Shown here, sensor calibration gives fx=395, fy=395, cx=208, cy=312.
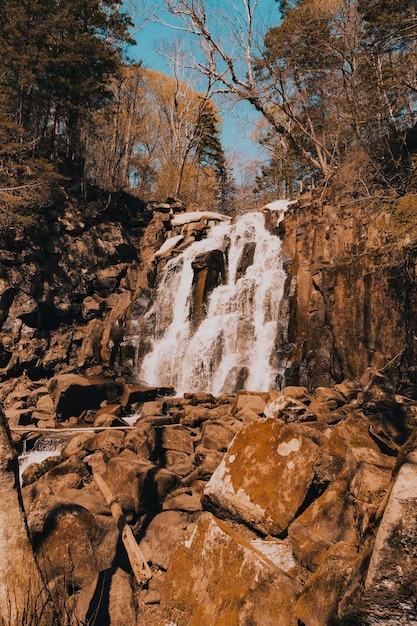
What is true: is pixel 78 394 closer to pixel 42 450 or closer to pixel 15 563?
pixel 42 450

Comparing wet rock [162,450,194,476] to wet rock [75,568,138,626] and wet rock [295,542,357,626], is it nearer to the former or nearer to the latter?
wet rock [75,568,138,626]

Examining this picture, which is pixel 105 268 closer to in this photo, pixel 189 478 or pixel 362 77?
pixel 362 77

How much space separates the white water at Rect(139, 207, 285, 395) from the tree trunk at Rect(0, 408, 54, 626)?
11958 mm

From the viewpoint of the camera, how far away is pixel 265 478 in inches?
204

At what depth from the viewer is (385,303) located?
12.4 m

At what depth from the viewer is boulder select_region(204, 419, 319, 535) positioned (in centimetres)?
498

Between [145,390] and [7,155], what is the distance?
1518cm

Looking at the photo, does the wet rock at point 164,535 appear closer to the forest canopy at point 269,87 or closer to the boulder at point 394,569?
the boulder at point 394,569

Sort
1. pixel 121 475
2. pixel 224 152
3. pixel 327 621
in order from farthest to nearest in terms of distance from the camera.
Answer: pixel 224 152
pixel 121 475
pixel 327 621

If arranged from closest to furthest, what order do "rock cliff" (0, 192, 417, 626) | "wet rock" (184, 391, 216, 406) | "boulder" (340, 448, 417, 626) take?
"boulder" (340, 448, 417, 626)
"rock cliff" (0, 192, 417, 626)
"wet rock" (184, 391, 216, 406)

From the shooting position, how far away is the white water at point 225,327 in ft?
52.0

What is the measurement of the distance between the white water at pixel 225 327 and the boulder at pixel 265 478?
9.09 meters

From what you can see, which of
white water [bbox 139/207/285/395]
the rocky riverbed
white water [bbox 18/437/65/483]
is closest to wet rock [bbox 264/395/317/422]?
the rocky riverbed

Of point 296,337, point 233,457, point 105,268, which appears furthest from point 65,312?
point 233,457
